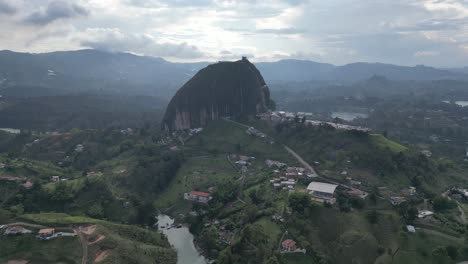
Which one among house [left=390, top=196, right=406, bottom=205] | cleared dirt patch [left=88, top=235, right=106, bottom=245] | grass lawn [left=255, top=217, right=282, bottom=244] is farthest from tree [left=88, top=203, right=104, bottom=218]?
house [left=390, top=196, right=406, bottom=205]

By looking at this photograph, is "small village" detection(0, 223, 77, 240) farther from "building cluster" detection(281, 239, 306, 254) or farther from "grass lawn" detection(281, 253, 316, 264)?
"grass lawn" detection(281, 253, 316, 264)

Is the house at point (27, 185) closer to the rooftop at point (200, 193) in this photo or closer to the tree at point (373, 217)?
the rooftop at point (200, 193)

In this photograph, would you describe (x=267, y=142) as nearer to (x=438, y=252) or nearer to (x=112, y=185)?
(x=112, y=185)

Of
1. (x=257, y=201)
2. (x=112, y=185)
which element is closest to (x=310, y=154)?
(x=257, y=201)

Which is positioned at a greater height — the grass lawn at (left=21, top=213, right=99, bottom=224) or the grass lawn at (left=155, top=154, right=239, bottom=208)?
the grass lawn at (left=21, top=213, right=99, bottom=224)

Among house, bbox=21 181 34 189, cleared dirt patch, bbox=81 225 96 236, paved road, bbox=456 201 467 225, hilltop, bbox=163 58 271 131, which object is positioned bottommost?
paved road, bbox=456 201 467 225

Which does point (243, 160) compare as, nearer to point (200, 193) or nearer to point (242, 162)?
point (242, 162)

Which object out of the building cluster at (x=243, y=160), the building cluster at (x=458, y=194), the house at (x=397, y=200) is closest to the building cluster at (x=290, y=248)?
the house at (x=397, y=200)
